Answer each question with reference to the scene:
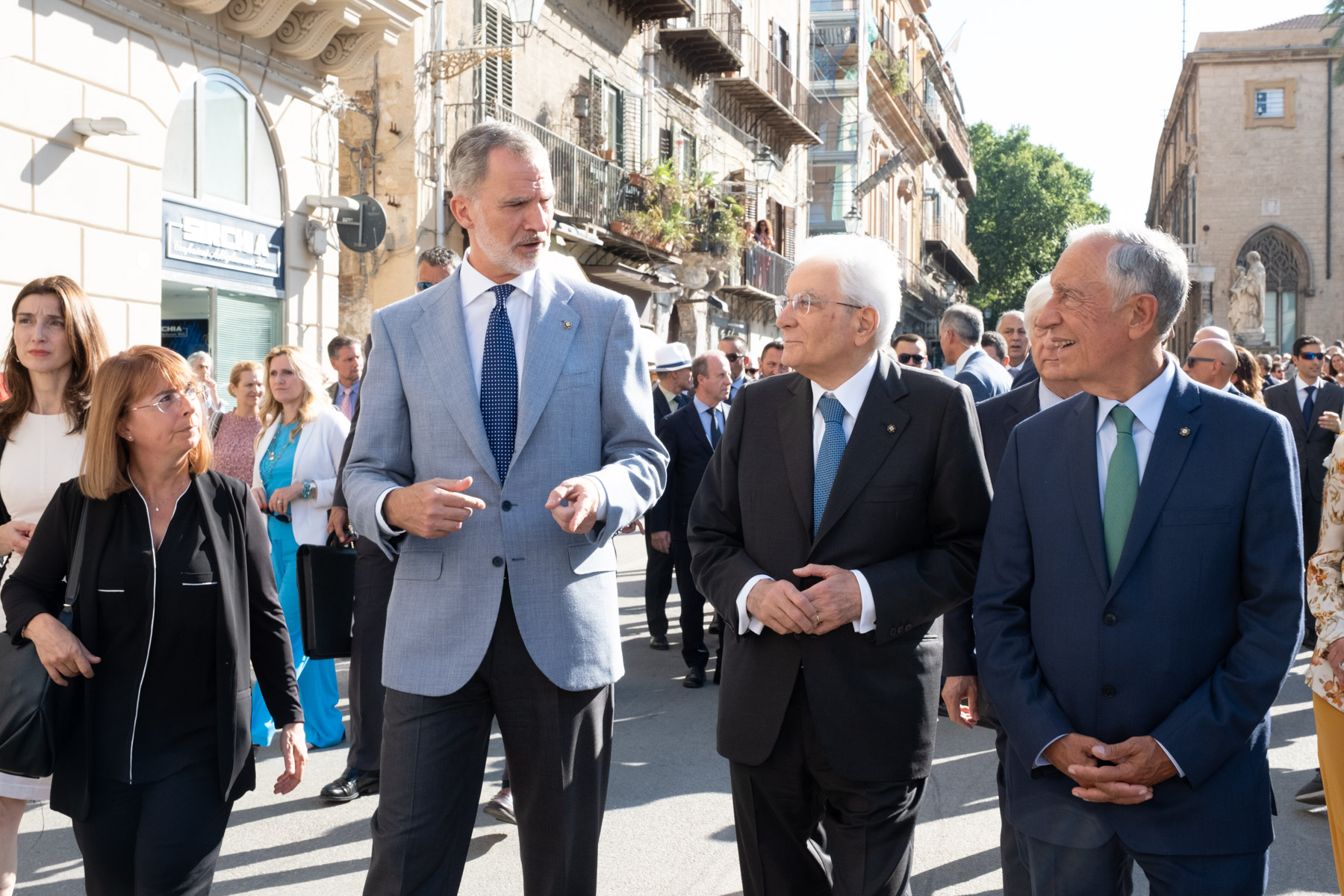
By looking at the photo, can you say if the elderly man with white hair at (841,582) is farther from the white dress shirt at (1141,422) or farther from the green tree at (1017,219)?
the green tree at (1017,219)

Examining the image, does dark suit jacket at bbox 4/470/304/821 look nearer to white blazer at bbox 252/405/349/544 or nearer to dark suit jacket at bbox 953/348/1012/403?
white blazer at bbox 252/405/349/544

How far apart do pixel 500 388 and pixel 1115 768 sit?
167 cm

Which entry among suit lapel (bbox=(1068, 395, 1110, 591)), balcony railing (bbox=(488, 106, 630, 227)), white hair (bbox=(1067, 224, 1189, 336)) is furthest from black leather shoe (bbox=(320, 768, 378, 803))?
balcony railing (bbox=(488, 106, 630, 227))

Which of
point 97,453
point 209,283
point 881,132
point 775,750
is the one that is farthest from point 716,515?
point 881,132

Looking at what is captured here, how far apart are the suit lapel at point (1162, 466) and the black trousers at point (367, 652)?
350cm

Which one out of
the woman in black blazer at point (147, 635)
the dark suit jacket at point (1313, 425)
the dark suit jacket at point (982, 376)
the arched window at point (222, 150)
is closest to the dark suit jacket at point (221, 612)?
the woman in black blazer at point (147, 635)

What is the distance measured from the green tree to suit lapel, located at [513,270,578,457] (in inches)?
2662

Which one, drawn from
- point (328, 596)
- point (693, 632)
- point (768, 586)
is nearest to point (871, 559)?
point (768, 586)

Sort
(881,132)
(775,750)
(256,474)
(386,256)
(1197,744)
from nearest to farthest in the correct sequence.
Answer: (1197,744) < (775,750) < (256,474) < (386,256) < (881,132)

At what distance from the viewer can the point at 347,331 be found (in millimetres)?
16328

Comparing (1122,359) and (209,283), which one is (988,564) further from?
(209,283)

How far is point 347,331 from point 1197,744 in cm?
1484

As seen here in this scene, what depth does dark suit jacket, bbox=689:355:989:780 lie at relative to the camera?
10.2 feet

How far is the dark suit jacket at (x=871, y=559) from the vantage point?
3.12 meters
